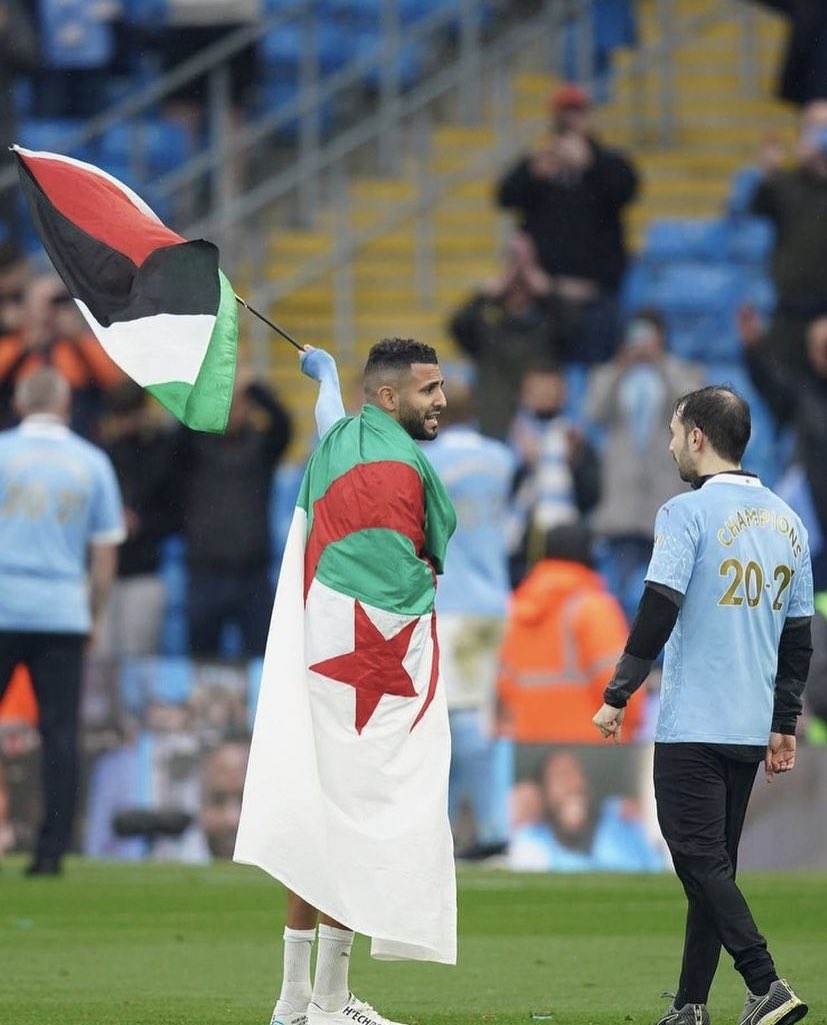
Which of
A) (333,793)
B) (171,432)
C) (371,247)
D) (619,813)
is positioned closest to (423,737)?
(333,793)

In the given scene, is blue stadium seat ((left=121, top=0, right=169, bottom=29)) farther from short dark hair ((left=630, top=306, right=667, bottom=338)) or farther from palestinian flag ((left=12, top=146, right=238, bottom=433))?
palestinian flag ((left=12, top=146, right=238, bottom=433))

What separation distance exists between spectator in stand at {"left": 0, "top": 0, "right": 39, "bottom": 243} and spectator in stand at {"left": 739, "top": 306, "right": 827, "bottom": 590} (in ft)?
20.1

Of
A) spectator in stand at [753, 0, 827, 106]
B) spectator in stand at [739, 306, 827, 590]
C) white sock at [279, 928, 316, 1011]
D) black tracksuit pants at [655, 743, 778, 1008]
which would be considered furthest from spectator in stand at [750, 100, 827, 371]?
white sock at [279, 928, 316, 1011]

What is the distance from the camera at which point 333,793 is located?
7.52 m

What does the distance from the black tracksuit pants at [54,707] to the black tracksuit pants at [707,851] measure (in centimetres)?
568

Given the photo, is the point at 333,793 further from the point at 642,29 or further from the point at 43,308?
the point at 642,29

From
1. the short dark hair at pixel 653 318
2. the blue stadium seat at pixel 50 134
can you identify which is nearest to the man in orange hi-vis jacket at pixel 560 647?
the short dark hair at pixel 653 318

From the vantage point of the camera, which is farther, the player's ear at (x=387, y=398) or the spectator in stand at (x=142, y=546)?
the spectator in stand at (x=142, y=546)

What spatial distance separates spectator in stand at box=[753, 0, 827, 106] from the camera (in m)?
19.9

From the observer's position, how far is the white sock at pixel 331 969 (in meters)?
7.53

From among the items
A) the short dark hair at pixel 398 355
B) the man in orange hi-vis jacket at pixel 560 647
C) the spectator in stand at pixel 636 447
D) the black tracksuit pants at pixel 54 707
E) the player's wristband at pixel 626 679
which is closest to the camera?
the player's wristband at pixel 626 679

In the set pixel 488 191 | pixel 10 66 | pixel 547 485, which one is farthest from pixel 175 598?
pixel 488 191

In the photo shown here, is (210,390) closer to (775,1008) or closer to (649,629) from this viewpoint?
(649,629)

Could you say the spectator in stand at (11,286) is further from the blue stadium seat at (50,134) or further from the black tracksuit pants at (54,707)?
the black tracksuit pants at (54,707)
